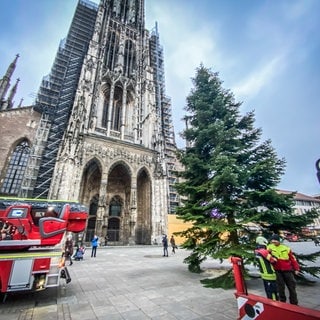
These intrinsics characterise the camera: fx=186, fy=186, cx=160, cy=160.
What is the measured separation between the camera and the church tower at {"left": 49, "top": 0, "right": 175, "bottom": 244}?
61.0ft

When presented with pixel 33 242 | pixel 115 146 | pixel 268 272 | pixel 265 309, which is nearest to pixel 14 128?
pixel 115 146

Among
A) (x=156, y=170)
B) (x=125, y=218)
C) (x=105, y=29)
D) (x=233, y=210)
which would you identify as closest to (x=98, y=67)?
(x=105, y=29)

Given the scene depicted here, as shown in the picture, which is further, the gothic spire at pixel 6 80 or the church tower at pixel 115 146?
the gothic spire at pixel 6 80

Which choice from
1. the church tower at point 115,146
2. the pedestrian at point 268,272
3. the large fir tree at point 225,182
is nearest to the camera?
the pedestrian at point 268,272

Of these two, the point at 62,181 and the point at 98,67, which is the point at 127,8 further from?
the point at 62,181

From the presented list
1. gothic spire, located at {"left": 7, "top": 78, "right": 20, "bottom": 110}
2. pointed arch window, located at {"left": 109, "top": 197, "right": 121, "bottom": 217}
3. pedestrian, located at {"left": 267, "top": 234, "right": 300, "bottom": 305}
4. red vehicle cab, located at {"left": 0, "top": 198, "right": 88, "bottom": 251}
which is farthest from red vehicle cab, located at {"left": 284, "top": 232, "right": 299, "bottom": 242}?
gothic spire, located at {"left": 7, "top": 78, "right": 20, "bottom": 110}

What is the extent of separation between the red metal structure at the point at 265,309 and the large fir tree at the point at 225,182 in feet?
8.45

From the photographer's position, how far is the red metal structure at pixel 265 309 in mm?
1597

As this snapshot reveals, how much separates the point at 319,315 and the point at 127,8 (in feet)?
159

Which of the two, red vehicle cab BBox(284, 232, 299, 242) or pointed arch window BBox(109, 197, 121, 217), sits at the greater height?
pointed arch window BBox(109, 197, 121, 217)

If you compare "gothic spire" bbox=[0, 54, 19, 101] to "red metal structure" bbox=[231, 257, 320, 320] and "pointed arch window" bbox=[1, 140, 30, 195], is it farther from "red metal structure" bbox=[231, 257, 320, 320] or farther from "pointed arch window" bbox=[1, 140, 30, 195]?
"red metal structure" bbox=[231, 257, 320, 320]

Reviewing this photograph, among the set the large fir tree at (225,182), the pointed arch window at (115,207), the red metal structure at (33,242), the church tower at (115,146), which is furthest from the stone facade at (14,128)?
the large fir tree at (225,182)

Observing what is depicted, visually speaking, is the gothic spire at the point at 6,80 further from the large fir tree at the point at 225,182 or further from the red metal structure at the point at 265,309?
the red metal structure at the point at 265,309

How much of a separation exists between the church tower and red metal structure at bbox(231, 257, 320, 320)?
16835 mm
